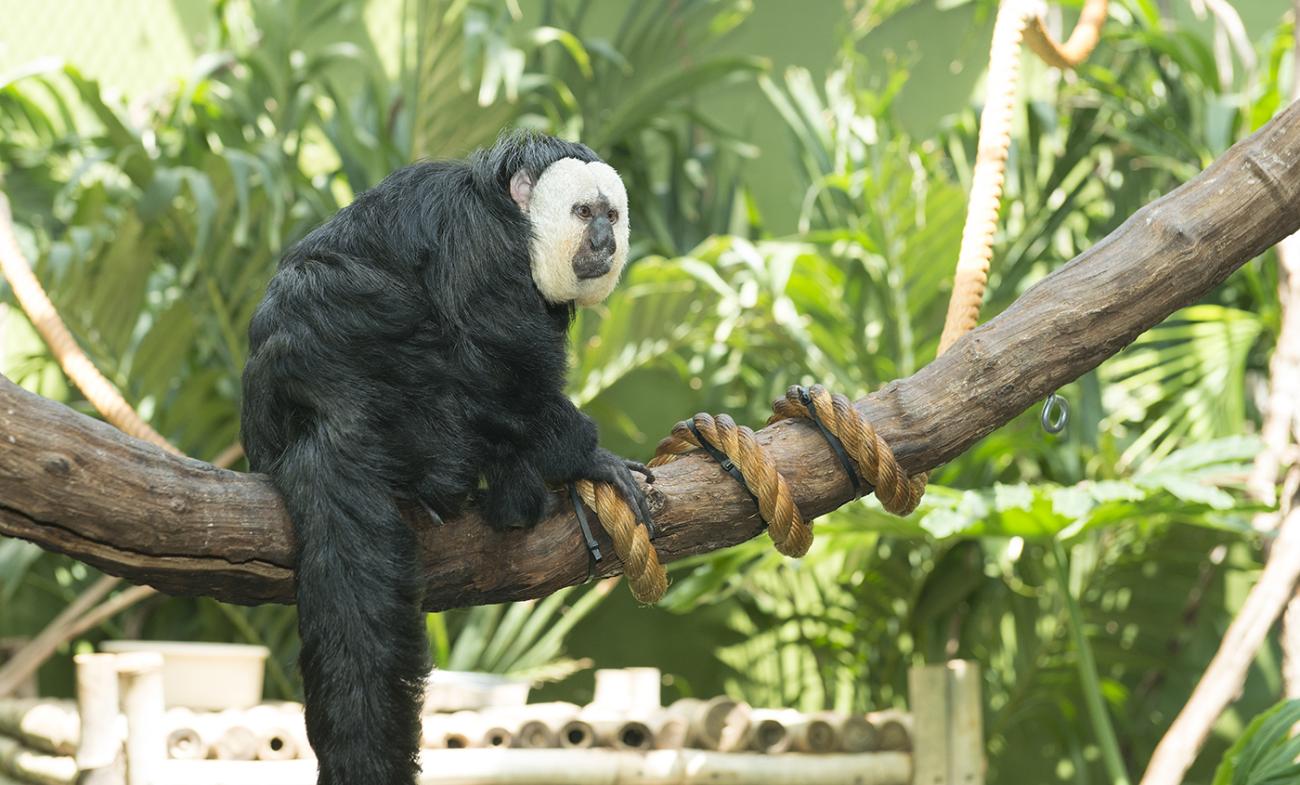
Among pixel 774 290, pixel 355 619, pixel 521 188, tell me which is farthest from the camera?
pixel 774 290

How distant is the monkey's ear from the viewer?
1.72 metres

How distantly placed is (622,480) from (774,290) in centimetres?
162

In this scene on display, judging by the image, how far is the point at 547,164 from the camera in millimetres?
1766

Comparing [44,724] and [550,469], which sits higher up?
[550,469]

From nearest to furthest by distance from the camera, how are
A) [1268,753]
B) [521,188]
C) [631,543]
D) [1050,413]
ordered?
1. [631,543]
2. [1050,413]
3. [521,188]
4. [1268,753]

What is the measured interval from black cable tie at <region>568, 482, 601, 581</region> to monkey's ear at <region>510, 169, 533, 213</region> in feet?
1.40

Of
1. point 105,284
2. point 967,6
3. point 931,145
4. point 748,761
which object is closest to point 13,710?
point 105,284

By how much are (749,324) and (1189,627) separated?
1.65m

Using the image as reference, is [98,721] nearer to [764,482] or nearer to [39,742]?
[39,742]

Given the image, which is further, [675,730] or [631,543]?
[675,730]

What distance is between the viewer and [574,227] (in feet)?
5.87

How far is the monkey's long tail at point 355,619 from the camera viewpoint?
1.30m

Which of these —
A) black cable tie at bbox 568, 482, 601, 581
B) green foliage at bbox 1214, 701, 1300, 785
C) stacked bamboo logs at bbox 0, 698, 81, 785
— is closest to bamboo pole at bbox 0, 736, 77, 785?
stacked bamboo logs at bbox 0, 698, 81, 785

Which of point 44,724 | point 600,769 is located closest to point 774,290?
point 600,769
